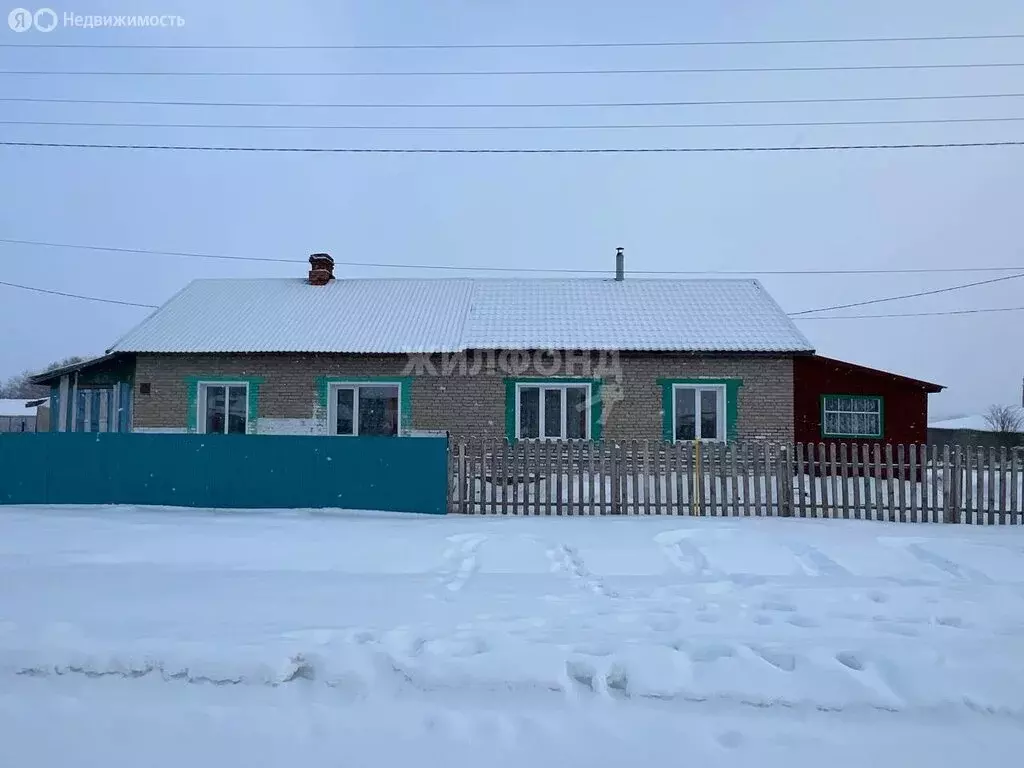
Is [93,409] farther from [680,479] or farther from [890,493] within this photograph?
[890,493]

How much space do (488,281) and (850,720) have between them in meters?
18.5

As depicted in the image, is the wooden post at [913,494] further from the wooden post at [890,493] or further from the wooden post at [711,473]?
the wooden post at [711,473]

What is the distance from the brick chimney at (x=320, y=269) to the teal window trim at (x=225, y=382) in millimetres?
5476

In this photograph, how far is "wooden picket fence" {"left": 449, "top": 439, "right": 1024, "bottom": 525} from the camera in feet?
32.1

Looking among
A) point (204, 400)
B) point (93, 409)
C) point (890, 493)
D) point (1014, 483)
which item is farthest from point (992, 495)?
point (93, 409)

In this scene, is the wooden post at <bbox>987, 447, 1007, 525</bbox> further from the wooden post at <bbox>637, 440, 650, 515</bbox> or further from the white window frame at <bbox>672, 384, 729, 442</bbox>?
the white window frame at <bbox>672, 384, 729, 442</bbox>

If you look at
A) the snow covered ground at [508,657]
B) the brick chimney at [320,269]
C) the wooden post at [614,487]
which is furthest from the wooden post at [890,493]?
the brick chimney at [320,269]

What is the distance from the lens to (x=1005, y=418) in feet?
164

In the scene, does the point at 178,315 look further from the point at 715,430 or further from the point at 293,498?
the point at 715,430

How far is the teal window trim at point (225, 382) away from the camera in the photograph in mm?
16297

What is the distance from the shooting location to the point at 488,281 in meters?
21.2

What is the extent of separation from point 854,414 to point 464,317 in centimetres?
1047

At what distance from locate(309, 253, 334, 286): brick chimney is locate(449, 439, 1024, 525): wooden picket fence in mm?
12468

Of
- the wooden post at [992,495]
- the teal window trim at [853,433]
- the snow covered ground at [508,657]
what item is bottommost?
the snow covered ground at [508,657]
